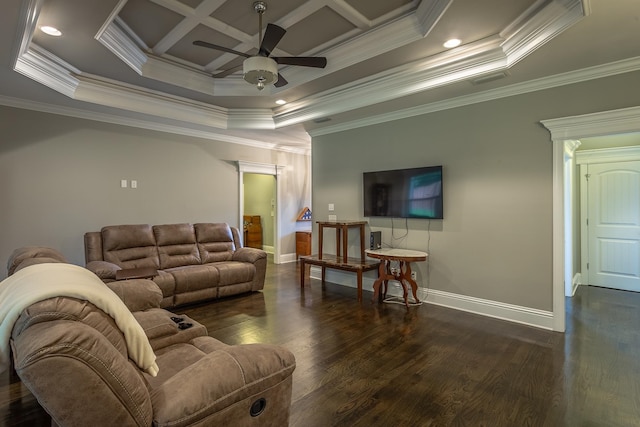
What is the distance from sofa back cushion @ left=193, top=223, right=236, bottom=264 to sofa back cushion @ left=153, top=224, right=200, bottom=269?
0.33 feet

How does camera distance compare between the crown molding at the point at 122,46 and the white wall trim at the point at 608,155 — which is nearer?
the crown molding at the point at 122,46

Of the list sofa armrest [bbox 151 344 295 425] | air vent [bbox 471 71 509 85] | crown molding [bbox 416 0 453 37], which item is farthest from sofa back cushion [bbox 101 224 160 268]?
air vent [bbox 471 71 509 85]

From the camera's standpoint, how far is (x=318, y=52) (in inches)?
149

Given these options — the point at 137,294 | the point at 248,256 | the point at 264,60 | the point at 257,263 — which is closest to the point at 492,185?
the point at 264,60

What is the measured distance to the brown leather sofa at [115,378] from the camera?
3.05 ft

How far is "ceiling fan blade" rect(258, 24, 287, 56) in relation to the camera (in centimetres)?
261

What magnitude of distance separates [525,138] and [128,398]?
4.09m

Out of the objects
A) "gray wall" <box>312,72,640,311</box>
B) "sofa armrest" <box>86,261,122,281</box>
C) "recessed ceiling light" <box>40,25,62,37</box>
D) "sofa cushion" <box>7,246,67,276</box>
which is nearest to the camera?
"sofa cushion" <box>7,246,67,276</box>

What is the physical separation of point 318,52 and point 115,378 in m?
3.68

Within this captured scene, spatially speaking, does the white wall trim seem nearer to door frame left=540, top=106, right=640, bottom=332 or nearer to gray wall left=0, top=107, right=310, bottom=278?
door frame left=540, top=106, right=640, bottom=332

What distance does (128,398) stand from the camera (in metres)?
1.05

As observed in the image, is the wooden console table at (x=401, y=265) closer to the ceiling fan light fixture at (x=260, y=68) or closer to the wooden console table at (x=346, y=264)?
Result: the wooden console table at (x=346, y=264)

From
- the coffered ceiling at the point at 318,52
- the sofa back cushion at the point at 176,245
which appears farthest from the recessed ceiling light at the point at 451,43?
the sofa back cushion at the point at 176,245

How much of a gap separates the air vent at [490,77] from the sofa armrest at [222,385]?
3365 millimetres
